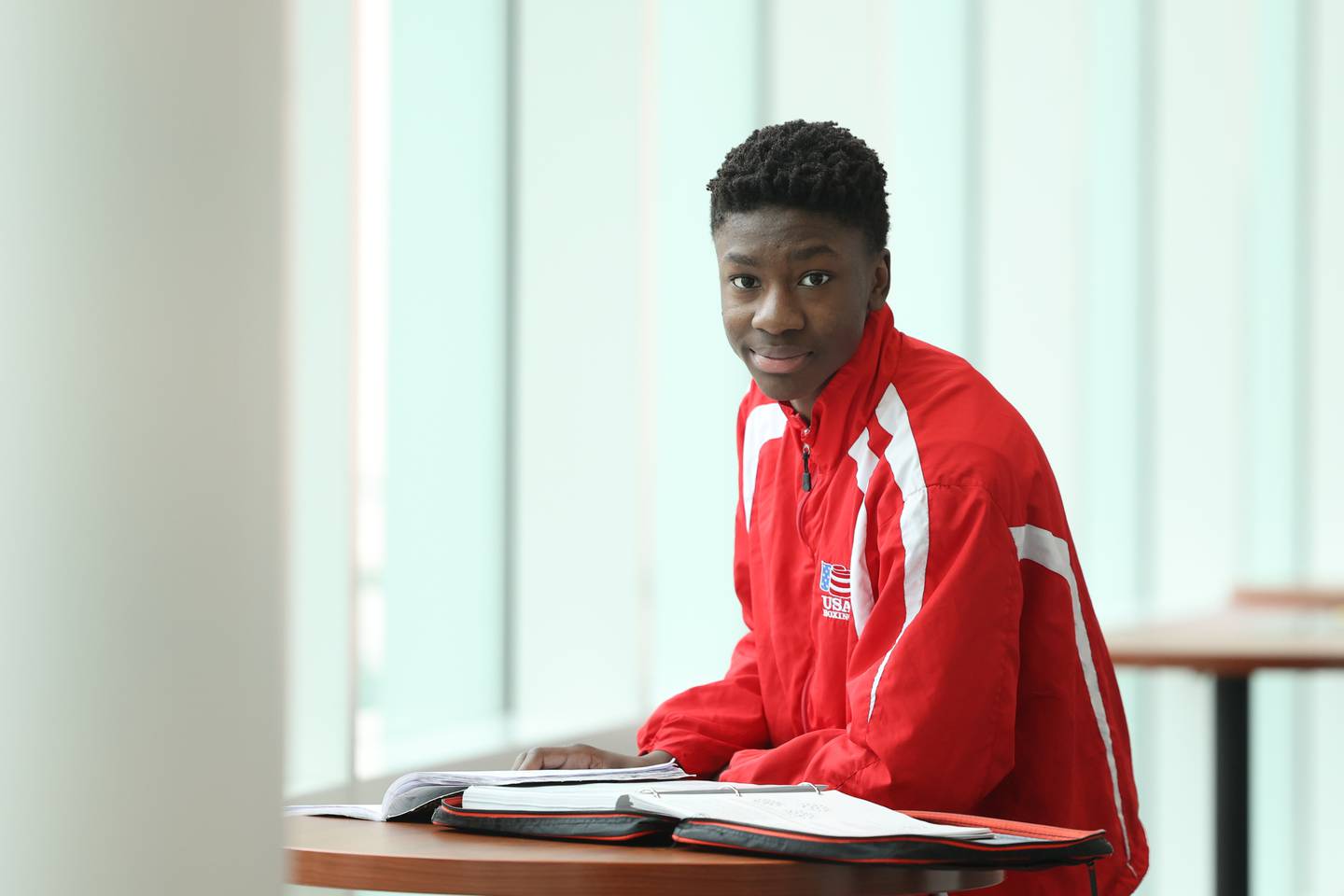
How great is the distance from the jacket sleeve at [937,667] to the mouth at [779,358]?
188 mm

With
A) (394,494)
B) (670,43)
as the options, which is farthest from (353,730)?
(670,43)

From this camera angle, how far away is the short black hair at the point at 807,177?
4.91 feet

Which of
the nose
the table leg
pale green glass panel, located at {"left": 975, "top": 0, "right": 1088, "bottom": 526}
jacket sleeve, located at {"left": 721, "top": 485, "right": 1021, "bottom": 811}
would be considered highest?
pale green glass panel, located at {"left": 975, "top": 0, "right": 1088, "bottom": 526}

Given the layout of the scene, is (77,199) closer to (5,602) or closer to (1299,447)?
(5,602)

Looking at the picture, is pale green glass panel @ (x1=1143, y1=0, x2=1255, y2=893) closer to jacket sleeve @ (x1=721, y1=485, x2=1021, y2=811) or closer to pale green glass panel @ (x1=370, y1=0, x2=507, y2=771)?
pale green glass panel @ (x1=370, y1=0, x2=507, y2=771)

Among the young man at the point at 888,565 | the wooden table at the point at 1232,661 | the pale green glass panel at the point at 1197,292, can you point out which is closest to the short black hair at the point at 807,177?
the young man at the point at 888,565

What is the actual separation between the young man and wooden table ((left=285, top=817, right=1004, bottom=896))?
196 millimetres

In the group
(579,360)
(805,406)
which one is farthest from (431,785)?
(579,360)

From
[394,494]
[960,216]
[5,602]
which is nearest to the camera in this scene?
[5,602]

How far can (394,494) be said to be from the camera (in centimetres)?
250

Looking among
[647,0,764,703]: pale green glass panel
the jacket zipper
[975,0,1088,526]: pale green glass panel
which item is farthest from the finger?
[975,0,1088,526]: pale green glass panel

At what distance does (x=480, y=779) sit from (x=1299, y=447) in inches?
204

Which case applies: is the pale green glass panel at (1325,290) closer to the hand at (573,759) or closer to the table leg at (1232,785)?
the table leg at (1232,785)

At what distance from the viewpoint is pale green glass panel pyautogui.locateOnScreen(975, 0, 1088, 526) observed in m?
4.30
